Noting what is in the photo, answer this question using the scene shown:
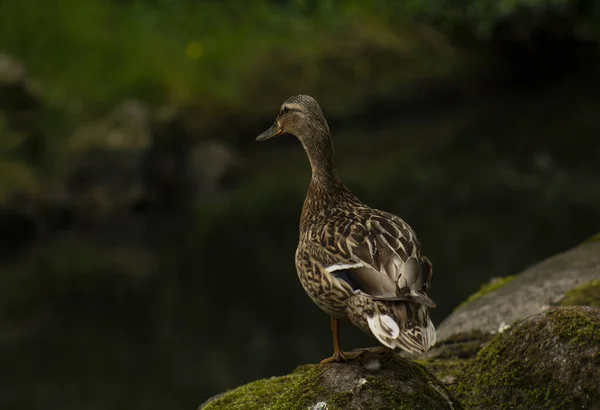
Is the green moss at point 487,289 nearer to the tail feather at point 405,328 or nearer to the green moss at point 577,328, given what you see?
the green moss at point 577,328

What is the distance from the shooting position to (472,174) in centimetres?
1894

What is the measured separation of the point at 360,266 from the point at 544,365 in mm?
1088

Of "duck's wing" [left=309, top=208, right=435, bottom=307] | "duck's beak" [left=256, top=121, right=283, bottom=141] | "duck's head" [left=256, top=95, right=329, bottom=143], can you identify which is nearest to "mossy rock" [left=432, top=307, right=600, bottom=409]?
"duck's wing" [left=309, top=208, right=435, bottom=307]

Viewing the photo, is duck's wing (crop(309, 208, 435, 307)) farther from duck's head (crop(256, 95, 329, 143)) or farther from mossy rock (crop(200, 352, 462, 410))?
duck's head (crop(256, 95, 329, 143))

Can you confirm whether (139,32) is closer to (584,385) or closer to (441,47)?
(441,47)

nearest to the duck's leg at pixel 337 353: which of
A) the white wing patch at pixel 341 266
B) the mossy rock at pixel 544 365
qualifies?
the white wing patch at pixel 341 266

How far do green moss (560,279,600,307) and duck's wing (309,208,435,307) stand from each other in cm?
195

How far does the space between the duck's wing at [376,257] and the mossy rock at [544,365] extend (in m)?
0.71

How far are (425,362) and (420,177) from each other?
13059 mm

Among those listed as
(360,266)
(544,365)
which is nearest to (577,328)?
(544,365)

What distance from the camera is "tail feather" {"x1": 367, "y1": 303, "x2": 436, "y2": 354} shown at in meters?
4.14

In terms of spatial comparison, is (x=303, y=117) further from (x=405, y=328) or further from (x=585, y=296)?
(x=585, y=296)

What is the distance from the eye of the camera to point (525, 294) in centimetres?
682

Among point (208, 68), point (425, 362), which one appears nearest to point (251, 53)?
point (208, 68)
